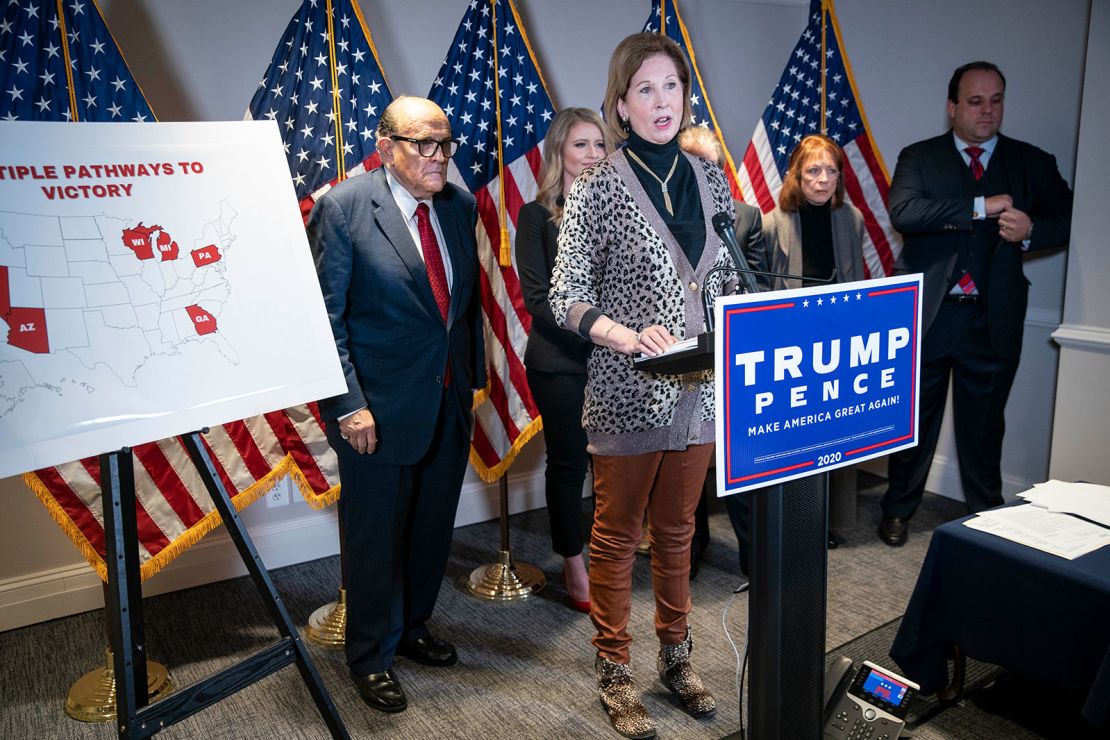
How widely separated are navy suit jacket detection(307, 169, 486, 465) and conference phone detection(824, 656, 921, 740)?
120cm

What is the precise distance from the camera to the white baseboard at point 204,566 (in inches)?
115

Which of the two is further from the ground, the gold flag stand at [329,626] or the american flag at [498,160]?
the american flag at [498,160]

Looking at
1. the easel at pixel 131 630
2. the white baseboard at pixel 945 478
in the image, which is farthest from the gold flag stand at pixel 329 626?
the white baseboard at pixel 945 478

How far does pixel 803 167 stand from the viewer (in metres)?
3.16

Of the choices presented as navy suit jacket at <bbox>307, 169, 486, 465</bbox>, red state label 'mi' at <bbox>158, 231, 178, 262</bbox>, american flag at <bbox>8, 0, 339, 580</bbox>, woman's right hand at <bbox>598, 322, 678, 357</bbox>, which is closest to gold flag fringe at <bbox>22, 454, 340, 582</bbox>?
american flag at <bbox>8, 0, 339, 580</bbox>

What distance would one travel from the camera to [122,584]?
161 centimetres

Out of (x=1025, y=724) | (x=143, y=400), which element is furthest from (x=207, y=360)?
(x=1025, y=724)

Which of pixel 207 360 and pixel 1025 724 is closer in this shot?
pixel 207 360

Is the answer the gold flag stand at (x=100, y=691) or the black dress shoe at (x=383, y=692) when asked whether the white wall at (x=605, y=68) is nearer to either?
the gold flag stand at (x=100, y=691)

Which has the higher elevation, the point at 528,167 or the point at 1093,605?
the point at 528,167

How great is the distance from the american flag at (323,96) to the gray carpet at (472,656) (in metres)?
1.42

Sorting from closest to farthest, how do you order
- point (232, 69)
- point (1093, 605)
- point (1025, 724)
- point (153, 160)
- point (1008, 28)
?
point (153, 160)
point (1093, 605)
point (1025, 724)
point (232, 69)
point (1008, 28)

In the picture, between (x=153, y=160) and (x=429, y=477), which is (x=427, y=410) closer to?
(x=429, y=477)

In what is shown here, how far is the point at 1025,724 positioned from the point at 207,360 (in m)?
2.21
